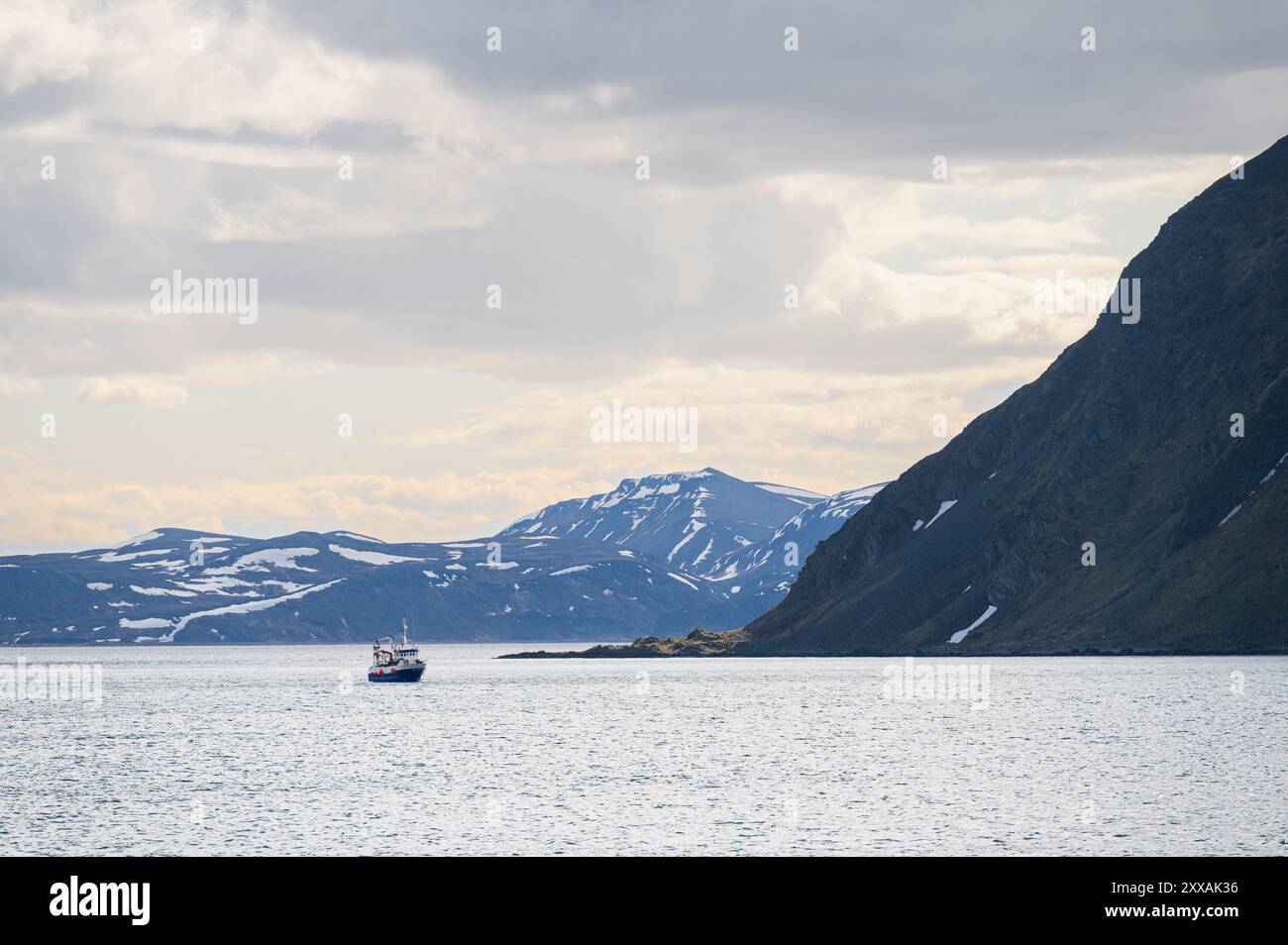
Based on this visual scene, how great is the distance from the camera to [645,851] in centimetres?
6788

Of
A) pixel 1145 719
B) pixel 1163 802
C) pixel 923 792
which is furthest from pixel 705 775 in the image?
pixel 1145 719

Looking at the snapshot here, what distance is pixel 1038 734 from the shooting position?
132250 mm

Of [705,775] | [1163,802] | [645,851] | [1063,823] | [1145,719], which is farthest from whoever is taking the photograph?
[1145,719]

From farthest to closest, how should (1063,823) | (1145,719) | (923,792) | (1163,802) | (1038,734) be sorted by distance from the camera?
(1145,719), (1038,734), (923,792), (1163,802), (1063,823)

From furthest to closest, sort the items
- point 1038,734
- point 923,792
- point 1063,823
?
point 1038,734, point 923,792, point 1063,823
